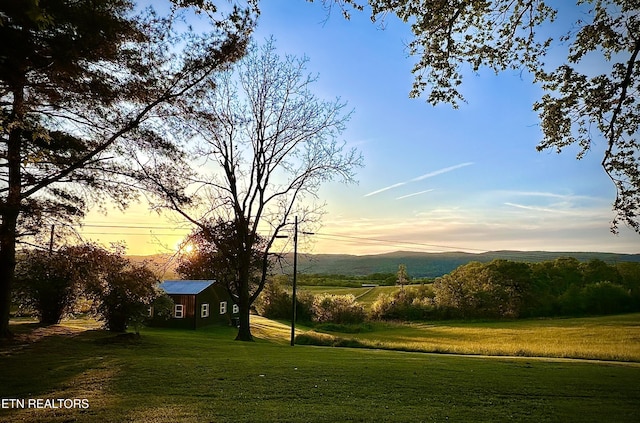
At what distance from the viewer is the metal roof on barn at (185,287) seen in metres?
33.8

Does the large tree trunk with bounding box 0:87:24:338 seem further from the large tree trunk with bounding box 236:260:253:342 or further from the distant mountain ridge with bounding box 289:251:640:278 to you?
the distant mountain ridge with bounding box 289:251:640:278

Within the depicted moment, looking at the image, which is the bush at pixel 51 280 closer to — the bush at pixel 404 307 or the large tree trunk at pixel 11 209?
the large tree trunk at pixel 11 209

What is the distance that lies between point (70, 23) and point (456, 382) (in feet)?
42.2

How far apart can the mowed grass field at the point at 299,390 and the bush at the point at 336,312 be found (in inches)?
1539

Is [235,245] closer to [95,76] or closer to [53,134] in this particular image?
[53,134]

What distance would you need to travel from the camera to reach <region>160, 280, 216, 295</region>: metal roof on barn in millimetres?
33750

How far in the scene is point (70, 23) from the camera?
9.75 metres

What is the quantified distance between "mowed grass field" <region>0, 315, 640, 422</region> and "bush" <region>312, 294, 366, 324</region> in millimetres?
39078

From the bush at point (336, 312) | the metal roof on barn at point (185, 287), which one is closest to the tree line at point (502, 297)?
the bush at point (336, 312)

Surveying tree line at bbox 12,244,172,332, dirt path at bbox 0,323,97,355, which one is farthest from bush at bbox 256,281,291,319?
dirt path at bbox 0,323,97,355

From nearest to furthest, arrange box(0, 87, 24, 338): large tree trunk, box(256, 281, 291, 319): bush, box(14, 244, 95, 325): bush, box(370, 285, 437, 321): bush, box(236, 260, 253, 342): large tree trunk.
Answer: box(0, 87, 24, 338): large tree trunk, box(14, 244, 95, 325): bush, box(236, 260, 253, 342): large tree trunk, box(256, 281, 291, 319): bush, box(370, 285, 437, 321): bush

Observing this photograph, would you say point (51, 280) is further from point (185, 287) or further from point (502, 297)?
point (502, 297)

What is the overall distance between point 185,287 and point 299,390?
95.3 ft

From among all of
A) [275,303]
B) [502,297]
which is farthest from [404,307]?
[275,303]
